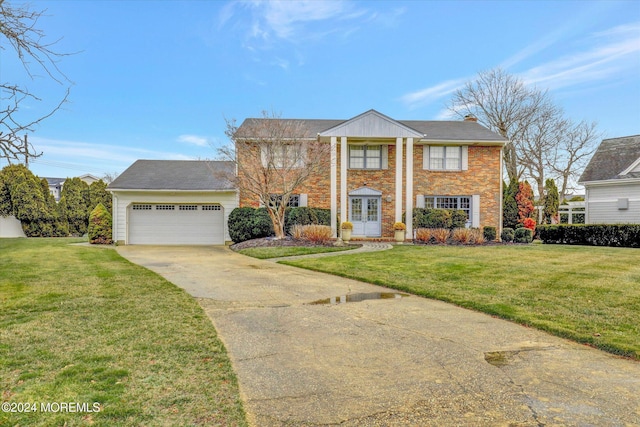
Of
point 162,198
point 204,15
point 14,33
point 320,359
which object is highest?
point 204,15

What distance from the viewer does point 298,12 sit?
14.0 m

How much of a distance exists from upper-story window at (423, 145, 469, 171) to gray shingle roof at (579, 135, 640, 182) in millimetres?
7989

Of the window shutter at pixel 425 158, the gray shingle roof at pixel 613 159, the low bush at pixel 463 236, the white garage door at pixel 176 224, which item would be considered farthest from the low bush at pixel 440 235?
the gray shingle roof at pixel 613 159

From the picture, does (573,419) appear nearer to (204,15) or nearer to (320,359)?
(320,359)

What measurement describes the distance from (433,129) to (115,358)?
65.0ft

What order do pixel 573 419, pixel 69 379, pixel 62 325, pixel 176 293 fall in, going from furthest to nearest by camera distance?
pixel 176 293 → pixel 62 325 → pixel 69 379 → pixel 573 419

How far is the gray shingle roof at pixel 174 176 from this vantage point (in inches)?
711

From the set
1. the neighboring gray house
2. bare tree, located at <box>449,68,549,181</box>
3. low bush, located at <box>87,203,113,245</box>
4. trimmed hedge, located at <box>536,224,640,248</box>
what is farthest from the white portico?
bare tree, located at <box>449,68,549,181</box>

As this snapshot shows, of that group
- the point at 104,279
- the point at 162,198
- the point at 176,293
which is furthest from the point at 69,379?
the point at 162,198

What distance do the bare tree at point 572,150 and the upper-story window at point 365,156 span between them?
2011cm

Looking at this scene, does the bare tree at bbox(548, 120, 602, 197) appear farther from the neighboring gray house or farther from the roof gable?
the roof gable

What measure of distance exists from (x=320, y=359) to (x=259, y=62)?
17394 millimetres

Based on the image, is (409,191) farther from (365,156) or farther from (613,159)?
(613,159)

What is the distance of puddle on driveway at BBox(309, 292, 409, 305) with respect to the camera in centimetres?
639
